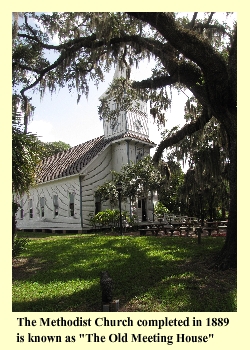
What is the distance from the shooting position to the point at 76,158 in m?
21.8

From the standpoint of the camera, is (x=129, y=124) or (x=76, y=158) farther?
(x=76, y=158)

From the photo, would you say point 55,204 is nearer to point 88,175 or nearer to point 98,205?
point 98,205

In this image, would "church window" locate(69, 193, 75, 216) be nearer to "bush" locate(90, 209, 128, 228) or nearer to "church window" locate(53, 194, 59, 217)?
"church window" locate(53, 194, 59, 217)

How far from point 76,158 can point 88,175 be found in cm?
298

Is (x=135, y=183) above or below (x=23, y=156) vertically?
below

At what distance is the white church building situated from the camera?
19219mm

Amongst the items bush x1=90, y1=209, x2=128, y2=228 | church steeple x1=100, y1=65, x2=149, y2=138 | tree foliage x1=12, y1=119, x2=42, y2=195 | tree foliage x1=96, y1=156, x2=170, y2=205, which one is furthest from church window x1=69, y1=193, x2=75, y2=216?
tree foliage x1=12, y1=119, x2=42, y2=195

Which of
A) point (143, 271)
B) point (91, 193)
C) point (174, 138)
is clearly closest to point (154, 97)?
point (174, 138)

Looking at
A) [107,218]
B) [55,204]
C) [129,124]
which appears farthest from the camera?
[55,204]

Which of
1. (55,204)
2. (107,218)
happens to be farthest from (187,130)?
(55,204)

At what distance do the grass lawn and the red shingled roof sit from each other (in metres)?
9.93
